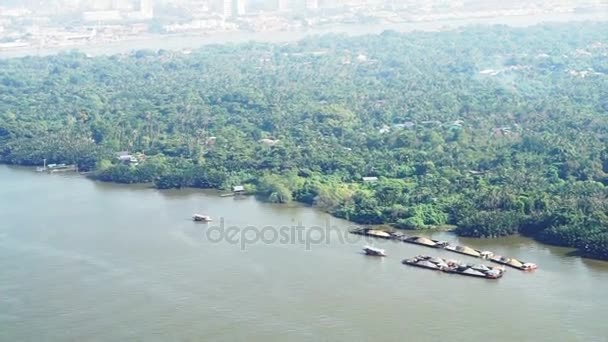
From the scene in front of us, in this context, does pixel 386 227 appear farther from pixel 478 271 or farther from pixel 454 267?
pixel 478 271

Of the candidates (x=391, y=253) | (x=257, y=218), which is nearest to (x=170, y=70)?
(x=257, y=218)

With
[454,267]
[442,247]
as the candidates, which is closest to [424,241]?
[442,247]

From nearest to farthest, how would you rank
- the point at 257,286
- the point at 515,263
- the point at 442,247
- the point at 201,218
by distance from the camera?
the point at 257,286, the point at 515,263, the point at 442,247, the point at 201,218

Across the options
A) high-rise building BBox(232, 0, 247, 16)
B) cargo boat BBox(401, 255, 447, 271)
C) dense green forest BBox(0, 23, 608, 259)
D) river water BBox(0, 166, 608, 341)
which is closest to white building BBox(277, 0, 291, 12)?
high-rise building BBox(232, 0, 247, 16)

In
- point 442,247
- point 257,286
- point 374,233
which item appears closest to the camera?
point 257,286

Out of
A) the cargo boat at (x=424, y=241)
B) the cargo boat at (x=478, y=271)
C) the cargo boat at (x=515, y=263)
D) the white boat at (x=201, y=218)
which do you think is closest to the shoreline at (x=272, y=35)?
the white boat at (x=201, y=218)

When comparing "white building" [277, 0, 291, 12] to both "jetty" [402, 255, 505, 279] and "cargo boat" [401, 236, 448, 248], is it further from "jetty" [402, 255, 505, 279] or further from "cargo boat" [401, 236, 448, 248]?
"jetty" [402, 255, 505, 279]

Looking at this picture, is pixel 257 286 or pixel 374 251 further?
pixel 374 251
